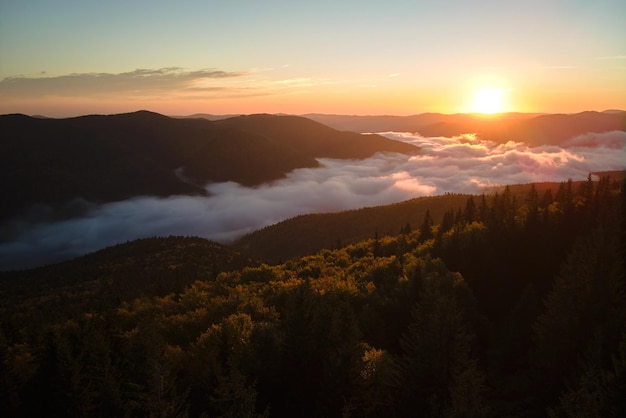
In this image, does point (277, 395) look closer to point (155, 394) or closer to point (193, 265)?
point (155, 394)

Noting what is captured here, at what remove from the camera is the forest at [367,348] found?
31.9m

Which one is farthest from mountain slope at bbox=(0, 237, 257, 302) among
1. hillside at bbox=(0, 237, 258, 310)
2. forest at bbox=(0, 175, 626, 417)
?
forest at bbox=(0, 175, 626, 417)

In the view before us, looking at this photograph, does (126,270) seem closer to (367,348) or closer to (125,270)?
(125,270)

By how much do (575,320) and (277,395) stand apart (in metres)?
28.8

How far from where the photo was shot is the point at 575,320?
43250 millimetres

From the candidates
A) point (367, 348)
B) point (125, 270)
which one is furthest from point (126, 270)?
point (367, 348)

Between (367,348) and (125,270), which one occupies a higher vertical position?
(367,348)

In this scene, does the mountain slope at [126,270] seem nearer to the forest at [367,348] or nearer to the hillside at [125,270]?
the hillside at [125,270]

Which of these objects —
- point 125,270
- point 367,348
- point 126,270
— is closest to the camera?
point 367,348

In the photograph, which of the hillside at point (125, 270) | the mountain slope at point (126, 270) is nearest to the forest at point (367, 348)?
the hillside at point (125, 270)

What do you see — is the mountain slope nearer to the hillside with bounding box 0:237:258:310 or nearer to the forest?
the hillside with bounding box 0:237:258:310

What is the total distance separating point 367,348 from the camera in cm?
4609

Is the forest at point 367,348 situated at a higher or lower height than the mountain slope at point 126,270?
higher

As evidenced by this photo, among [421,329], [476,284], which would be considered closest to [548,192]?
Answer: [476,284]
